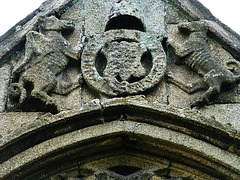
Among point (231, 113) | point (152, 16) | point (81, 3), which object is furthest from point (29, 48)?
point (231, 113)

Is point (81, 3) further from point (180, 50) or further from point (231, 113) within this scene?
point (231, 113)

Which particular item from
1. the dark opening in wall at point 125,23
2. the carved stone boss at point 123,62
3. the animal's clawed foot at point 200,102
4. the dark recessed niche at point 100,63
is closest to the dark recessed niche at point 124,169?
the carved stone boss at point 123,62

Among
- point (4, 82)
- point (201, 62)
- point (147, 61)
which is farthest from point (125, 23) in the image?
point (4, 82)

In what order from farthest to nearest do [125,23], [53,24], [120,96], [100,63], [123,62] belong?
[125,23] < [53,24] < [100,63] < [123,62] < [120,96]

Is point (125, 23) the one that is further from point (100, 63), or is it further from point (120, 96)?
point (120, 96)

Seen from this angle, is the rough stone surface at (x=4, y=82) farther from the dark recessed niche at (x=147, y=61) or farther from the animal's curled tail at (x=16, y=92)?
the dark recessed niche at (x=147, y=61)

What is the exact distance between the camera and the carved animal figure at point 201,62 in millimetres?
6004

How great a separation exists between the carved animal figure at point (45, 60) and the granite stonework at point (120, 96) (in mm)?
12

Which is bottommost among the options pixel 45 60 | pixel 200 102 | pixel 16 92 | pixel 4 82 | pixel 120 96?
pixel 200 102

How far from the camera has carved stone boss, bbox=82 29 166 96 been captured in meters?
6.03

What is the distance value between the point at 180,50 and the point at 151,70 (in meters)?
0.48

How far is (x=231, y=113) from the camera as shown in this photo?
595 centimetres

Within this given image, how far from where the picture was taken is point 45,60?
6230 millimetres

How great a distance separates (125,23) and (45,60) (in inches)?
51.5
